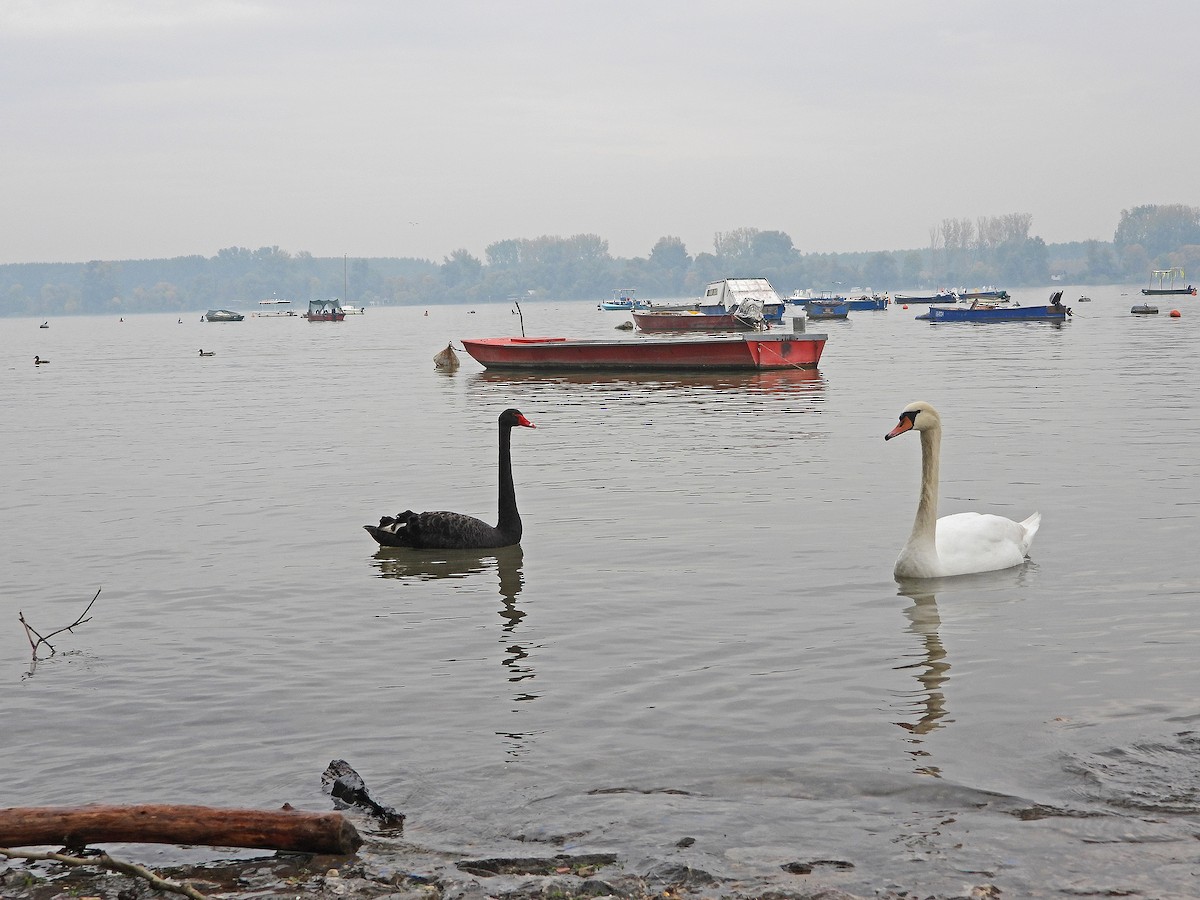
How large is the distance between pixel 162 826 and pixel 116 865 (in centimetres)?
24

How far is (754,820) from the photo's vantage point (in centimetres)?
603

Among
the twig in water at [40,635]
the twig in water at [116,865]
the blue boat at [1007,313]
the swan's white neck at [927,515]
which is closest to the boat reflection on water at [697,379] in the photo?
the swan's white neck at [927,515]

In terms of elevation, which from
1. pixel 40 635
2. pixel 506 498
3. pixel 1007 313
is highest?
pixel 1007 313

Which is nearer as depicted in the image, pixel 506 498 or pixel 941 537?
pixel 941 537

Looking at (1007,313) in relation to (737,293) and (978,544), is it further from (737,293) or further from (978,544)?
(978,544)

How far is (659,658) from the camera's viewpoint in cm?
889

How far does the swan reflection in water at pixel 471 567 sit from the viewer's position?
10328 millimetres

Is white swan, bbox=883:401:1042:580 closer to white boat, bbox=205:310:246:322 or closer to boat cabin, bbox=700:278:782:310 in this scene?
boat cabin, bbox=700:278:782:310

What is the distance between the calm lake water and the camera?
605 cm

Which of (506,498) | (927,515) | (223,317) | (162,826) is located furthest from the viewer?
(223,317)

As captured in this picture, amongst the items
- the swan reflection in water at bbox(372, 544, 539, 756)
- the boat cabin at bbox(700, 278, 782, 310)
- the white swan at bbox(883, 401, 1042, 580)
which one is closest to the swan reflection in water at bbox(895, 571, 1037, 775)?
the white swan at bbox(883, 401, 1042, 580)

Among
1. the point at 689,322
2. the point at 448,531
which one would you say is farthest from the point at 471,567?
the point at 689,322

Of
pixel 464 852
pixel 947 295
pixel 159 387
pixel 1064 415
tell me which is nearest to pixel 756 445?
pixel 1064 415

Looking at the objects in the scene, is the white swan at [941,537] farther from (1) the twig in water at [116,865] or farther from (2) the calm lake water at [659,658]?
(1) the twig in water at [116,865]
